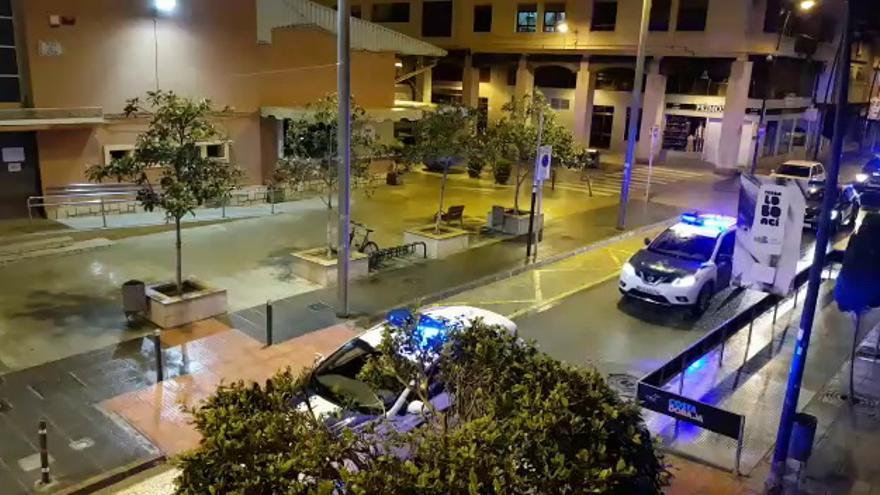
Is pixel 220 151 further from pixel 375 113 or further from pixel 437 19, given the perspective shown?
pixel 437 19

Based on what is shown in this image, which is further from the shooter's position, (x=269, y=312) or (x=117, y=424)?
(x=269, y=312)

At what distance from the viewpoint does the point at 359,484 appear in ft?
13.2

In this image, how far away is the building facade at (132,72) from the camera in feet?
64.2

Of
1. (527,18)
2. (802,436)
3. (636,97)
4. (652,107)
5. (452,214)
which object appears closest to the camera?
(802,436)

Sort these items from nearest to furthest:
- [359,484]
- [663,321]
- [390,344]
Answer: [359,484]
[390,344]
[663,321]

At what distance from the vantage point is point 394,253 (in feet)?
58.2

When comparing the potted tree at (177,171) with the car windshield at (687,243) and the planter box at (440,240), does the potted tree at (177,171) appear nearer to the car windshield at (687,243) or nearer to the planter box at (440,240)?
the planter box at (440,240)

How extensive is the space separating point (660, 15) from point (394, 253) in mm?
26484

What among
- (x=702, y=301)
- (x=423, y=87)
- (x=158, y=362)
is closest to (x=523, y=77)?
(x=423, y=87)

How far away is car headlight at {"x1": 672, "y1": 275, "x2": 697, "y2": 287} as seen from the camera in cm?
1423

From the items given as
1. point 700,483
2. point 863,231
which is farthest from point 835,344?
point 700,483

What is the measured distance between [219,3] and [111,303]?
1236cm

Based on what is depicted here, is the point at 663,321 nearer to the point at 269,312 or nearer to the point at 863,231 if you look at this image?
the point at 863,231

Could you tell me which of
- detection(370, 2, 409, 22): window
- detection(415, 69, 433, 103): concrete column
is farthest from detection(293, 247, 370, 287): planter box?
detection(370, 2, 409, 22): window
